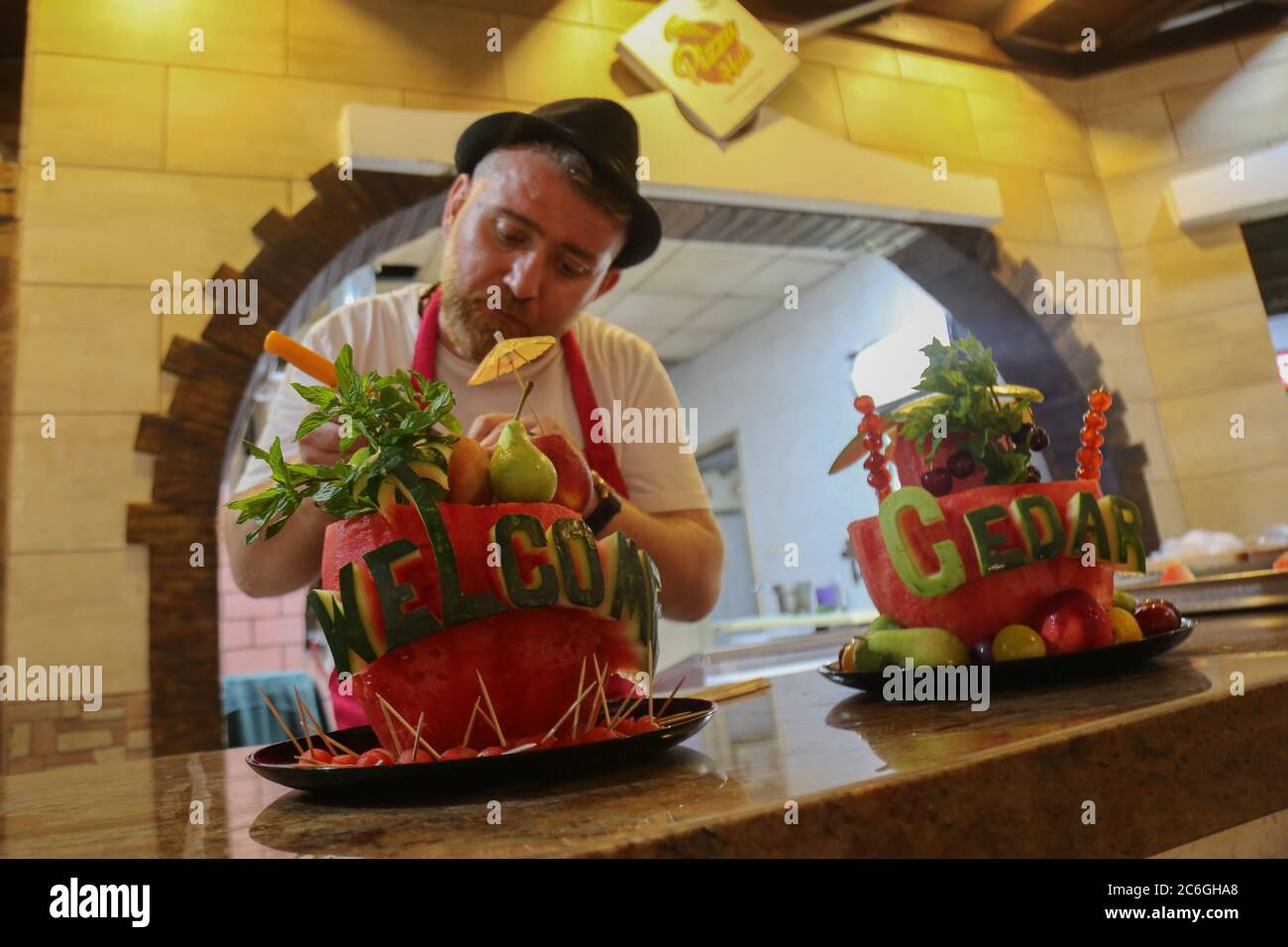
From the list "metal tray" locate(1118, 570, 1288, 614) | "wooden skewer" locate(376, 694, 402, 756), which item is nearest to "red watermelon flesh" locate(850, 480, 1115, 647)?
"wooden skewer" locate(376, 694, 402, 756)

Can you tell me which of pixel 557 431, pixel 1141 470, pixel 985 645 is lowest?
pixel 985 645

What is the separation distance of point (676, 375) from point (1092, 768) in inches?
356

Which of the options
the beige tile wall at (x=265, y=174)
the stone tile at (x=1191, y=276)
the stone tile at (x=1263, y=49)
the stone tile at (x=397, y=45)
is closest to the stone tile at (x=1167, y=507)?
the beige tile wall at (x=265, y=174)

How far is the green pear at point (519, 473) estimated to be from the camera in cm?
61

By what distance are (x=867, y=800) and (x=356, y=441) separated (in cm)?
40

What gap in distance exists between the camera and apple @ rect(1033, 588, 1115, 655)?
77cm

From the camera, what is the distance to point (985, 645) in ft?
2.59

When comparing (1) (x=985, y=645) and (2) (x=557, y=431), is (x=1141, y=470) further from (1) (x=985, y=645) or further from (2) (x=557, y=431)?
(2) (x=557, y=431)

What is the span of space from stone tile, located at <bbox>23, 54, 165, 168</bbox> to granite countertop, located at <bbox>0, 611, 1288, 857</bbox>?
8.86ft

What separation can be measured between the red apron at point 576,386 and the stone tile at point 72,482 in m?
1.34

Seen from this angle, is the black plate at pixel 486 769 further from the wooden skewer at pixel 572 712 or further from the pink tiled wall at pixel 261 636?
the pink tiled wall at pixel 261 636

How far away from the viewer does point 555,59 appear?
11.4ft

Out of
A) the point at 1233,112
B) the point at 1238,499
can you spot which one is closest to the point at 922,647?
the point at 1238,499

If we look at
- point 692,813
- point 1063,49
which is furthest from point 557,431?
point 1063,49
